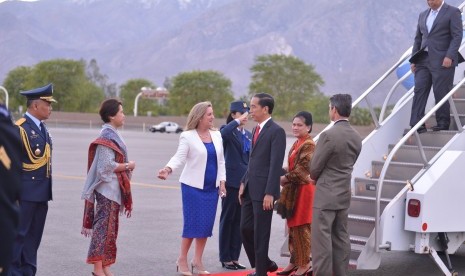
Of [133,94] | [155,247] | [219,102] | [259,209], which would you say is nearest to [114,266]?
[155,247]

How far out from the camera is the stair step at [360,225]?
7.82m

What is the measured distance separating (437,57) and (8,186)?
275 inches

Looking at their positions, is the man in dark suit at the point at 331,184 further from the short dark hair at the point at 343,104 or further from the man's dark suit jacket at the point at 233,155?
the man's dark suit jacket at the point at 233,155

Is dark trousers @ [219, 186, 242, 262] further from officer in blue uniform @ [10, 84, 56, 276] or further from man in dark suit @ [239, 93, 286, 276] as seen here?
officer in blue uniform @ [10, 84, 56, 276]

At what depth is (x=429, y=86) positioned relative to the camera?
9.00 meters

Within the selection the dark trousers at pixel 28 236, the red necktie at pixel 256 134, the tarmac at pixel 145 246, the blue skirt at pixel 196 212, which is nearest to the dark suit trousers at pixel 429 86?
the tarmac at pixel 145 246

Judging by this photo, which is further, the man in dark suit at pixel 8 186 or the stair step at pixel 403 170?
the stair step at pixel 403 170

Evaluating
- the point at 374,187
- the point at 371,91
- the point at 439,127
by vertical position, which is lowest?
the point at 374,187

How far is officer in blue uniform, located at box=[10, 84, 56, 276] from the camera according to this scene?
703cm

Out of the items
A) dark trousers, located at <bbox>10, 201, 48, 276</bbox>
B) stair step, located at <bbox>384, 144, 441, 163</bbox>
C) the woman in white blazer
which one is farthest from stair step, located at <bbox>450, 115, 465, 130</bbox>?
dark trousers, located at <bbox>10, 201, 48, 276</bbox>

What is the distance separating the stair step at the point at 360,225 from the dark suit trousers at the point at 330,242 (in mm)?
517

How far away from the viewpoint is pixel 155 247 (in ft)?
33.3

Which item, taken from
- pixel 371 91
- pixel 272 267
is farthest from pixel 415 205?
pixel 371 91

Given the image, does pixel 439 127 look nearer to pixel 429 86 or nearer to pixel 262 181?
pixel 429 86
